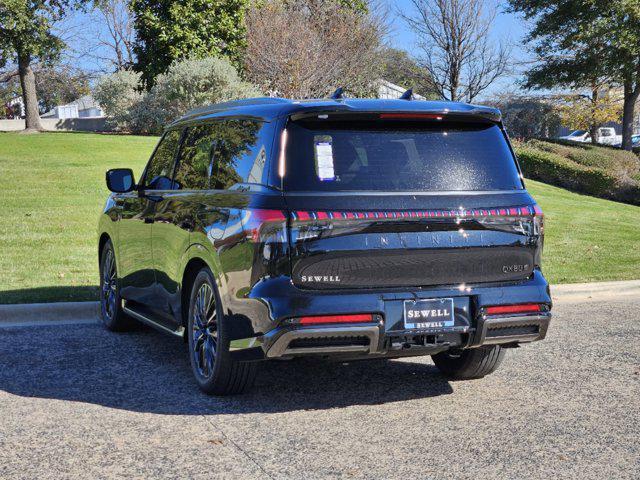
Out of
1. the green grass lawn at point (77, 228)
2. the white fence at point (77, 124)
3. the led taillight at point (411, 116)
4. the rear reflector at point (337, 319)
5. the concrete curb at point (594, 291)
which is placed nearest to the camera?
the rear reflector at point (337, 319)

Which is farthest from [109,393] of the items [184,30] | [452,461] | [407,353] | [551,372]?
[184,30]

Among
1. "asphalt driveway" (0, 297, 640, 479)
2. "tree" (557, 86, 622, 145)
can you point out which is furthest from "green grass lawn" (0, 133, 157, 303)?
"tree" (557, 86, 622, 145)

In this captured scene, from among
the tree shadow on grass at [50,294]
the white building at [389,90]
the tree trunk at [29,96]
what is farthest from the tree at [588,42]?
the tree shadow on grass at [50,294]

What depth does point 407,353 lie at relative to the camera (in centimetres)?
546

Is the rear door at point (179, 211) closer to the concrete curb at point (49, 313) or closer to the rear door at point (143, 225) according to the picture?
the rear door at point (143, 225)

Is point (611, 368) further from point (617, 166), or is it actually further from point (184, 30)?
point (184, 30)

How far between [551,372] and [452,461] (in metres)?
2.39

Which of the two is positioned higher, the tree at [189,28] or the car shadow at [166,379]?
the tree at [189,28]

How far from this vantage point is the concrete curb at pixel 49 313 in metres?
8.60

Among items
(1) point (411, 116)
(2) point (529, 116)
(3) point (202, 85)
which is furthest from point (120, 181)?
(2) point (529, 116)

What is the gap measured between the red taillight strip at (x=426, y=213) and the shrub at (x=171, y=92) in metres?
29.6

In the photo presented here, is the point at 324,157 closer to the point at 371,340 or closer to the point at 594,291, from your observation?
the point at 371,340

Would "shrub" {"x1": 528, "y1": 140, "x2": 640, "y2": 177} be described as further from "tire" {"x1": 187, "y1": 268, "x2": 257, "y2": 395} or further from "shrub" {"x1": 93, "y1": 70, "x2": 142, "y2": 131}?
"tire" {"x1": 187, "y1": 268, "x2": 257, "y2": 395}

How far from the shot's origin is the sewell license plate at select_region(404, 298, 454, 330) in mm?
5344
